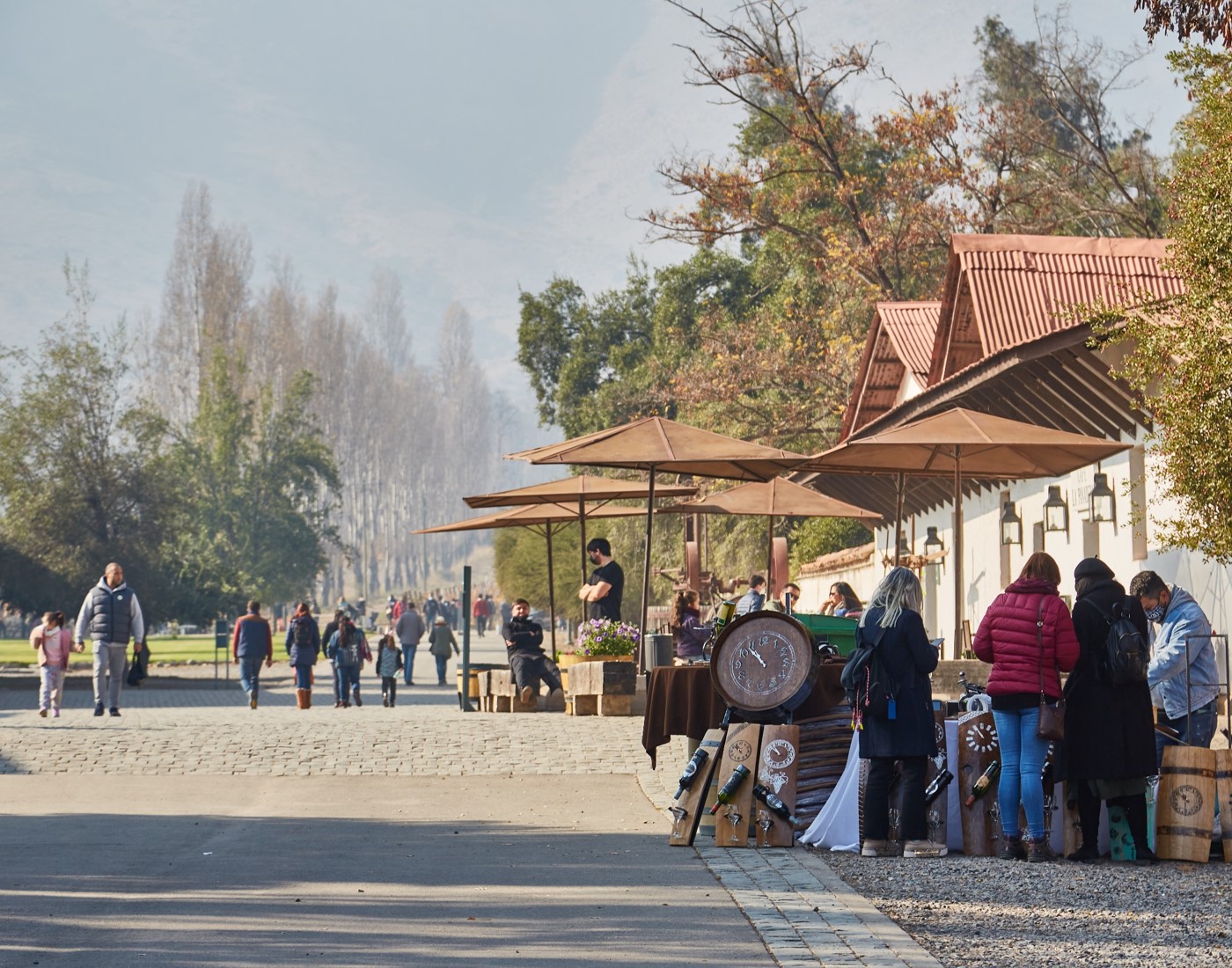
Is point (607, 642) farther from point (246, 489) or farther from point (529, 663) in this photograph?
point (246, 489)

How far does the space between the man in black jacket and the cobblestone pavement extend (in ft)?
2.34

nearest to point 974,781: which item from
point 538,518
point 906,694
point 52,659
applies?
point 906,694

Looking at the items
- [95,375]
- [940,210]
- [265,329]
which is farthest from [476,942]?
[265,329]

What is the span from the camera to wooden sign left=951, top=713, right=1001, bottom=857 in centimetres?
913

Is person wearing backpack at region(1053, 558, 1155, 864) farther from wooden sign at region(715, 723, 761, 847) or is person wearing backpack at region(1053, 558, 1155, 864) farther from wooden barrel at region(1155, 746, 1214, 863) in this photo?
wooden sign at region(715, 723, 761, 847)

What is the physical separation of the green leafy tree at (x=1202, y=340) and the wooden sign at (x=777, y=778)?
2.86m

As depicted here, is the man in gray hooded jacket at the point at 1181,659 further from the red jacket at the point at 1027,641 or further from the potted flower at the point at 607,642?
the potted flower at the point at 607,642

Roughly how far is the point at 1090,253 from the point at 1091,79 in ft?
59.9

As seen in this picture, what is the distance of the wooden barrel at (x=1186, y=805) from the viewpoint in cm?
883

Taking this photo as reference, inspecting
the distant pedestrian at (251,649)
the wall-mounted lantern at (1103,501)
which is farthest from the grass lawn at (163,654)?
the wall-mounted lantern at (1103,501)

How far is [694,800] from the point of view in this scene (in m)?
9.39

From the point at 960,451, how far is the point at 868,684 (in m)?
5.52

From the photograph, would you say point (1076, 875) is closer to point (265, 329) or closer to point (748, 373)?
point (748, 373)

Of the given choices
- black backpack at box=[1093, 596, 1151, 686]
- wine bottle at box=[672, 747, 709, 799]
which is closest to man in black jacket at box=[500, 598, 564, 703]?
wine bottle at box=[672, 747, 709, 799]
